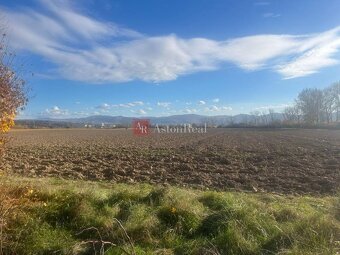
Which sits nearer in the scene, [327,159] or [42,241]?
[42,241]

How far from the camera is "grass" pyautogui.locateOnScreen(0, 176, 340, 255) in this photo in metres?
7.04

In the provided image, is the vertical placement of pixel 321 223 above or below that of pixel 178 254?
above

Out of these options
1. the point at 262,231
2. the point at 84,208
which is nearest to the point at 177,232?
the point at 262,231

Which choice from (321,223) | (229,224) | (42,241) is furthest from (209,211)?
(42,241)

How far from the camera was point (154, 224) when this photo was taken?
8.05 m

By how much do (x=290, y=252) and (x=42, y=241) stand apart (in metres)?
4.65

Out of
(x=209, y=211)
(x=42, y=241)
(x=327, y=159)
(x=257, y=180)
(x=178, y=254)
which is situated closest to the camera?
(x=178, y=254)

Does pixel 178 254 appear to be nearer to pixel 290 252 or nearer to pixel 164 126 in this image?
pixel 290 252

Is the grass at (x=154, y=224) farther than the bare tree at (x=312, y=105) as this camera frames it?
No

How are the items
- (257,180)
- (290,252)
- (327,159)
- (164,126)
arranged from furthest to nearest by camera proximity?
(164,126) → (327,159) → (257,180) → (290,252)

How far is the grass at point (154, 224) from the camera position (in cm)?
704

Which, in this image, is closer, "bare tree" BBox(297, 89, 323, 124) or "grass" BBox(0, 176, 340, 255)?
"grass" BBox(0, 176, 340, 255)

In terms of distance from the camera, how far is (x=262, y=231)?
Result: 7438 mm

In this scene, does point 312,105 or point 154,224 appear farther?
point 312,105
